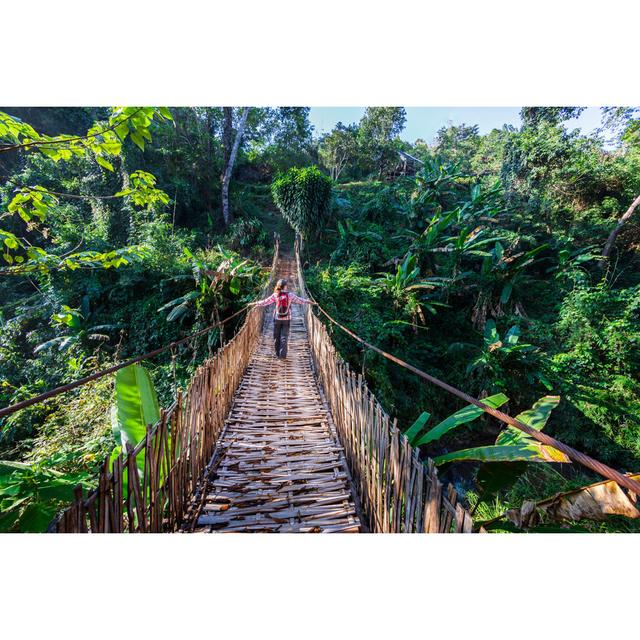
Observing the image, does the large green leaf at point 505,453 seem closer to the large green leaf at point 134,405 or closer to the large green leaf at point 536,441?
the large green leaf at point 536,441

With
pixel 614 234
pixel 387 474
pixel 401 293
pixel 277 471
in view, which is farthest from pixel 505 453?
pixel 614 234

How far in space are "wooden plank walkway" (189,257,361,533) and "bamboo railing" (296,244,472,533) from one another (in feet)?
0.45

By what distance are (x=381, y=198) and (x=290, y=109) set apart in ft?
24.1

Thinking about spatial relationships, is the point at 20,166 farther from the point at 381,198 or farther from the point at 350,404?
the point at 350,404

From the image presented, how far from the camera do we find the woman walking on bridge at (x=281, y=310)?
12.8 feet

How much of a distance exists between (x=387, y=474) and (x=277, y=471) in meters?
0.90

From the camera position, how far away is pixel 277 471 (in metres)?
2.04

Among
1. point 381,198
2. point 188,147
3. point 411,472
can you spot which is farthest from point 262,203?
point 411,472

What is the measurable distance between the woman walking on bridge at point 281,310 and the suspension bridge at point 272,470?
1073 mm

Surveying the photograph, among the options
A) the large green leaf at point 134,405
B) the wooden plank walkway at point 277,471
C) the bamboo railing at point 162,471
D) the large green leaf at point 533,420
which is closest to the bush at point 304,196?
the wooden plank walkway at point 277,471

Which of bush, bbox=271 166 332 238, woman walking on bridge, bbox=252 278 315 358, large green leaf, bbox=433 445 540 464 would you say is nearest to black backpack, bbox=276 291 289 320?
woman walking on bridge, bbox=252 278 315 358

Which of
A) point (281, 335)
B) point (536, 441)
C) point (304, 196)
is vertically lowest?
point (536, 441)

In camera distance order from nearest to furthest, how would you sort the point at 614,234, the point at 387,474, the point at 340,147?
the point at 387,474
the point at 614,234
the point at 340,147

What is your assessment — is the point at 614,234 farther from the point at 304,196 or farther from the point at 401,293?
the point at 304,196
